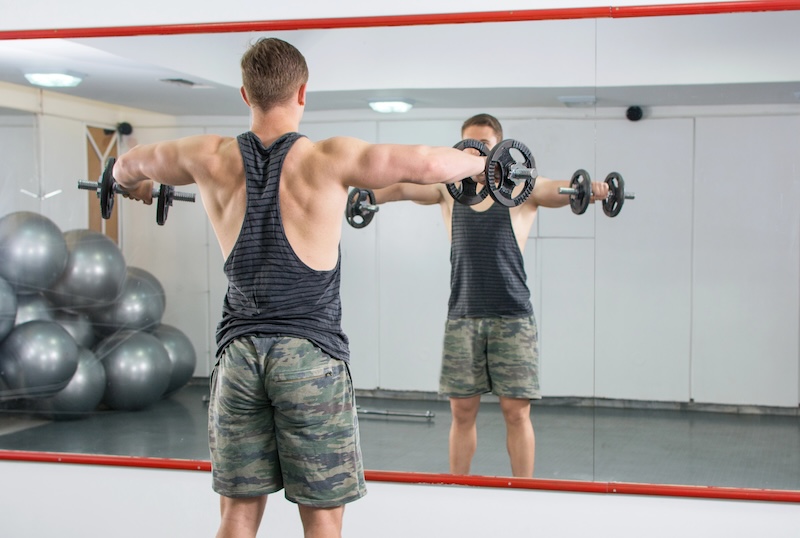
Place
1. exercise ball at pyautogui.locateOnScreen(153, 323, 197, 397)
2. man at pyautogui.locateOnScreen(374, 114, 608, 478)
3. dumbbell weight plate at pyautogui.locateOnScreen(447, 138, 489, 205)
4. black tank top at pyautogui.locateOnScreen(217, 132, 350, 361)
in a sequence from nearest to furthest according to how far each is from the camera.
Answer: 1. black tank top at pyautogui.locateOnScreen(217, 132, 350, 361)
2. dumbbell weight plate at pyautogui.locateOnScreen(447, 138, 489, 205)
3. man at pyautogui.locateOnScreen(374, 114, 608, 478)
4. exercise ball at pyautogui.locateOnScreen(153, 323, 197, 397)

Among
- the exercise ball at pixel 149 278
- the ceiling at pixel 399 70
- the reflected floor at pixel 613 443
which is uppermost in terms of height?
the ceiling at pixel 399 70

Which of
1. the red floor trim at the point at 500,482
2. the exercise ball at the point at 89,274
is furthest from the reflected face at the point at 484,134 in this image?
the exercise ball at the point at 89,274

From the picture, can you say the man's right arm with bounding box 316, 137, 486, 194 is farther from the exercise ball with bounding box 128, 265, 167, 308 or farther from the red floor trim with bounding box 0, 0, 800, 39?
the exercise ball with bounding box 128, 265, 167, 308

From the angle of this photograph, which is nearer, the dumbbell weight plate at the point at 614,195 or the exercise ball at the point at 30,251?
Result: the dumbbell weight plate at the point at 614,195

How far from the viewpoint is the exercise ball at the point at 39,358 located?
2.96m

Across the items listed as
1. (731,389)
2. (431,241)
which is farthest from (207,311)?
(731,389)

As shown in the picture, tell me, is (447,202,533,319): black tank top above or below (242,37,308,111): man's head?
below

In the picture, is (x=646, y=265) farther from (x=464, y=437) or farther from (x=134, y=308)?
(x=134, y=308)

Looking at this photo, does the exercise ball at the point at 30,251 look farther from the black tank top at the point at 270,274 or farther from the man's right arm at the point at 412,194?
the black tank top at the point at 270,274

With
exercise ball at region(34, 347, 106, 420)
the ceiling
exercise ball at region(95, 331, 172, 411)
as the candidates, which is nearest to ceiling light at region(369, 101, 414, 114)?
the ceiling

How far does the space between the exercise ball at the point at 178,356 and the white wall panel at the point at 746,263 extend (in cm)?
152

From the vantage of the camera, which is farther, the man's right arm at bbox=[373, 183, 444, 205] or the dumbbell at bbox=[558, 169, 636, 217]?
the man's right arm at bbox=[373, 183, 444, 205]

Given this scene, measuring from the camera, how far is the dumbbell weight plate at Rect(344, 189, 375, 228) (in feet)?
8.76

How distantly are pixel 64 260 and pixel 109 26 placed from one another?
0.76 meters
